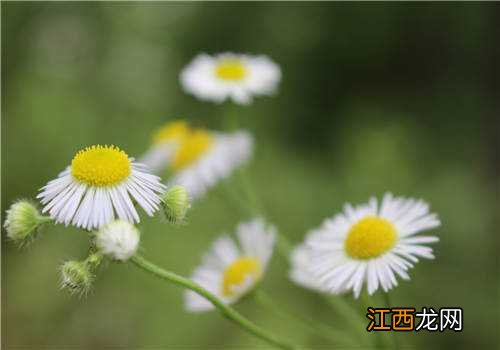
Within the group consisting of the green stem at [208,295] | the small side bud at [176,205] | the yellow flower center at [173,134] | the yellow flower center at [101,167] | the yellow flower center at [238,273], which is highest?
the yellow flower center at [173,134]

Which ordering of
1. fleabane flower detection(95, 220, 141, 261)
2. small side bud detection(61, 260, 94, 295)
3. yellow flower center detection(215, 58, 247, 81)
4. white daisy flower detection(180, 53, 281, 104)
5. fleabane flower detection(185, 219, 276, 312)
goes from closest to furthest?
fleabane flower detection(95, 220, 141, 261)
small side bud detection(61, 260, 94, 295)
fleabane flower detection(185, 219, 276, 312)
white daisy flower detection(180, 53, 281, 104)
yellow flower center detection(215, 58, 247, 81)

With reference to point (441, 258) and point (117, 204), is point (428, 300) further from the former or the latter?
point (117, 204)

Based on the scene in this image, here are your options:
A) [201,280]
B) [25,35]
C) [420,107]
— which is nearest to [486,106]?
[420,107]

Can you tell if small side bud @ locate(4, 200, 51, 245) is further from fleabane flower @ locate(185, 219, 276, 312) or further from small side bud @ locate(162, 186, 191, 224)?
fleabane flower @ locate(185, 219, 276, 312)

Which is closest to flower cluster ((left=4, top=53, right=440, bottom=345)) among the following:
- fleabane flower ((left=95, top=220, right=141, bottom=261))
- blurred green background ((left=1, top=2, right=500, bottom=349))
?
fleabane flower ((left=95, top=220, right=141, bottom=261))

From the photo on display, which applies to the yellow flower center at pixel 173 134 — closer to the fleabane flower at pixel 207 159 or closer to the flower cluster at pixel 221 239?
the fleabane flower at pixel 207 159

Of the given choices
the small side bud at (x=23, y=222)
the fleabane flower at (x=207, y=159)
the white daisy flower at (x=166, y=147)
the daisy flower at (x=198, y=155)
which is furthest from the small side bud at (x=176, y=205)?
the white daisy flower at (x=166, y=147)

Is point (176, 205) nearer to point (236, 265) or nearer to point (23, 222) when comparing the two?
point (23, 222)
